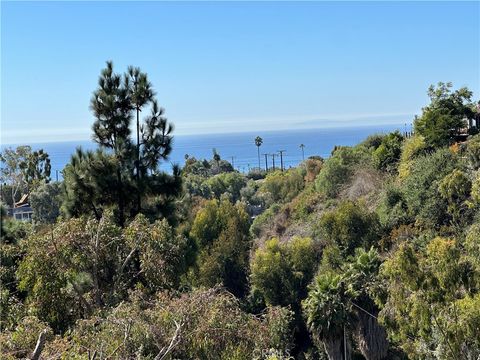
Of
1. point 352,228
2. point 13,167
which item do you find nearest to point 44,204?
point 13,167

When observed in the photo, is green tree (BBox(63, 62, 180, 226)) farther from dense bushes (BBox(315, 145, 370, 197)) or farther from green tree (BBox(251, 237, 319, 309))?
dense bushes (BBox(315, 145, 370, 197))

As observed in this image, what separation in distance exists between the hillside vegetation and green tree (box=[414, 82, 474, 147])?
0.07 meters

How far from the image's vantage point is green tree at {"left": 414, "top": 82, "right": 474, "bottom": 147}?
25453mm

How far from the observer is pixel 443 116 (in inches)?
1006

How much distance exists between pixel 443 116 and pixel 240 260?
11845 mm

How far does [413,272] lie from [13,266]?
25.0ft

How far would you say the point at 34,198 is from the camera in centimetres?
3488

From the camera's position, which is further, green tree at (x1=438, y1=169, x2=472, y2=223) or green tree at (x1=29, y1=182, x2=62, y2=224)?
green tree at (x1=29, y1=182, x2=62, y2=224)

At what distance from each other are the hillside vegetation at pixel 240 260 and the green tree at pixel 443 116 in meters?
0.07

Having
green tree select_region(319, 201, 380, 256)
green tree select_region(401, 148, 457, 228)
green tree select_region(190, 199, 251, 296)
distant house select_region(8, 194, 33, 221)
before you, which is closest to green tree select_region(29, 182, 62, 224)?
distant house select_region(8, 194, 33, 221)

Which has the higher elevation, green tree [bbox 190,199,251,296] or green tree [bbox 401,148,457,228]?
green tree [bbox 401,148,457,228]

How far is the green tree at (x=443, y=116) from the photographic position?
25.5m

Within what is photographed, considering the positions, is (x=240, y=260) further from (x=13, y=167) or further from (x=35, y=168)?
(x=35, y=168)

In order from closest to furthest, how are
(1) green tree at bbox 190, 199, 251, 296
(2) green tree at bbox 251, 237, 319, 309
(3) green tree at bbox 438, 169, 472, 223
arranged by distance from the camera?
1. (3) green tree at bbox 438, 169, 472, 223
2. (2) green tree at bbox 251, 237, 319, 309
3. (1) green tree at bbox 190, 199, 251, 296
